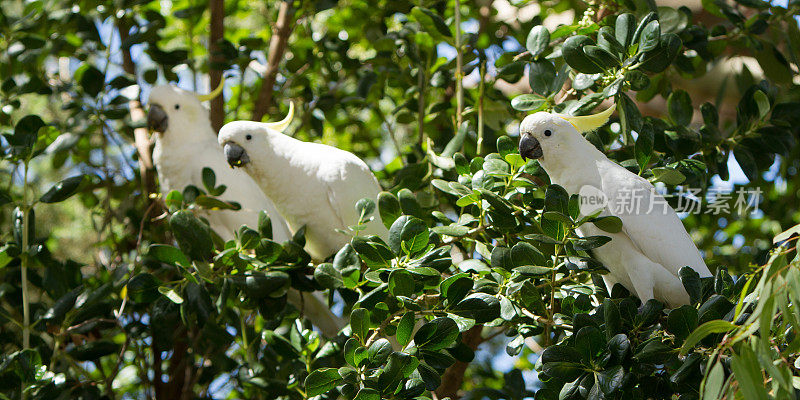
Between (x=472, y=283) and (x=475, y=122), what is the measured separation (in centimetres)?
86

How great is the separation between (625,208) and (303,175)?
957mm

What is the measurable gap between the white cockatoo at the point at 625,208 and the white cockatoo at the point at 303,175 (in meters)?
0.63

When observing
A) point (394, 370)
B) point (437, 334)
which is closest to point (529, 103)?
point (437, 334)

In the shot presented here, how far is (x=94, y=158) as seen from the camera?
12.9 feet

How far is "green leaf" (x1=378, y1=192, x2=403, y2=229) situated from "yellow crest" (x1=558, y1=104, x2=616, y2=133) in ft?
1.49

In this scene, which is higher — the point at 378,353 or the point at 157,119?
the point at 378,353

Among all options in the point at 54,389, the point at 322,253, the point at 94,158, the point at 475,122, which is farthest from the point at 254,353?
the point at 94,158

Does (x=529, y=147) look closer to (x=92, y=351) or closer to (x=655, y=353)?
(x=655, y=353)

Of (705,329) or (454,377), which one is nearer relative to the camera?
(705,329)

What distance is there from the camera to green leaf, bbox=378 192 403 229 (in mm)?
1798

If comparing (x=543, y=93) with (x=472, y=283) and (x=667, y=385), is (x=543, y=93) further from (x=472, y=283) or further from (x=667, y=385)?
(x=667, y=385)

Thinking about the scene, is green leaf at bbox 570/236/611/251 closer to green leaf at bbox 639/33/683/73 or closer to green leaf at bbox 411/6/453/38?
green leaf at bbox 639/33/683/73

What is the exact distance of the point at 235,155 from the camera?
2.16m

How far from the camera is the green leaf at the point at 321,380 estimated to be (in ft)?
4.88
